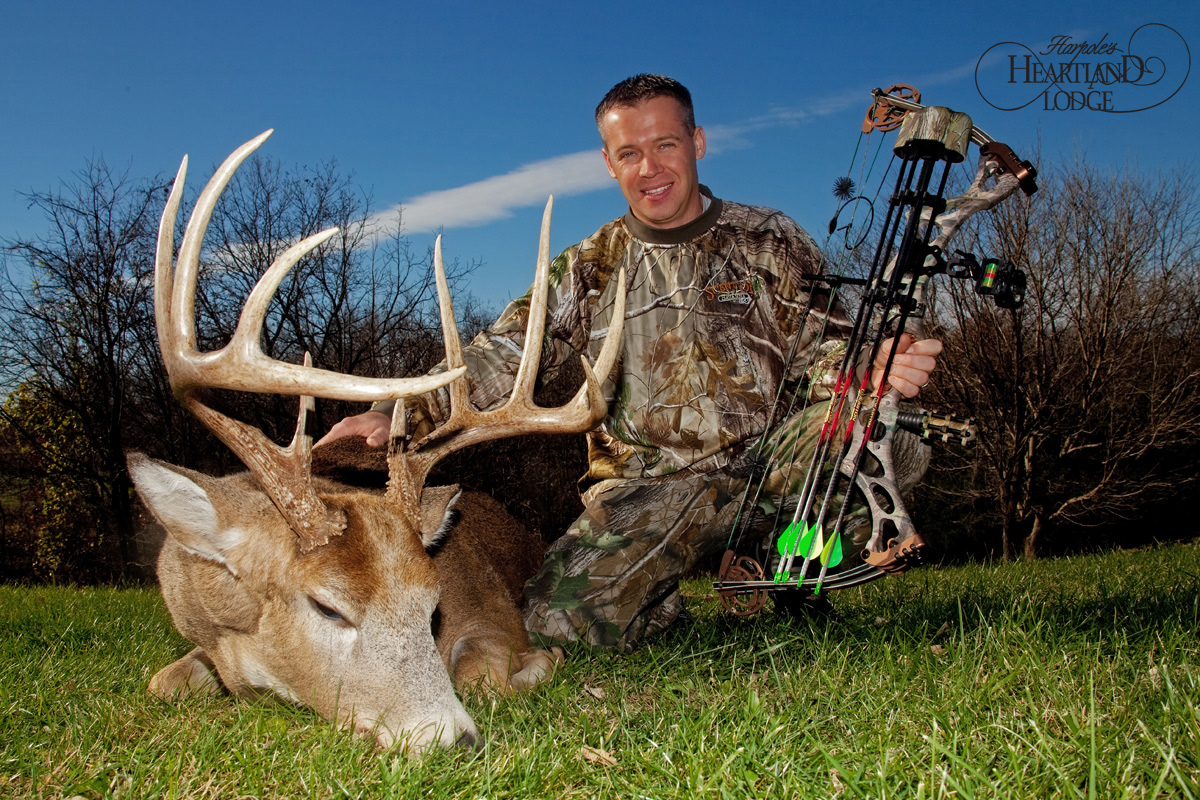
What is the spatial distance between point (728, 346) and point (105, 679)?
10.8ft

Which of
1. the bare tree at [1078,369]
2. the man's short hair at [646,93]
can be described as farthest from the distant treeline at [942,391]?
the man's short hair at [646,93]

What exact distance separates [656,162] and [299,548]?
295 centimetres

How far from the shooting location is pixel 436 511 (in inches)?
135

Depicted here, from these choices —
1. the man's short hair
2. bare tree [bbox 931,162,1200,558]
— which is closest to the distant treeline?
bare tree [bbox 931,162,1200,558]

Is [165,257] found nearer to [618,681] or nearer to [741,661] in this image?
[618,681]

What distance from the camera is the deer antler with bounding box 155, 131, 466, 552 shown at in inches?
108

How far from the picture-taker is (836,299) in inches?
169

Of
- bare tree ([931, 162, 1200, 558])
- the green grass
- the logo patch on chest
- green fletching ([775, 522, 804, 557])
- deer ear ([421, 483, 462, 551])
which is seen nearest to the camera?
the green grass

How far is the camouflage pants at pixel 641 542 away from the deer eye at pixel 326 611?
4.25ft

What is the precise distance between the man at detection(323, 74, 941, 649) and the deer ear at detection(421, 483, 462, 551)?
50 centimetres

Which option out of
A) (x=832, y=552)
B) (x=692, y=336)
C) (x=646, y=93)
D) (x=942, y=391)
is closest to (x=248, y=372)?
(x=832, y=552)

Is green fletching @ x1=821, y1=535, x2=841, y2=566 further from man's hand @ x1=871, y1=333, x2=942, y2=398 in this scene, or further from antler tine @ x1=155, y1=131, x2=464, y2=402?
antler tine @ x1=155, y1=131, x2=464, y2=402

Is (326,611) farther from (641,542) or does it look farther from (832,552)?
(832,552)

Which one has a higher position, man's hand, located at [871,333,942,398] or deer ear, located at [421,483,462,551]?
man's hand, located at [871,333,942,398]
